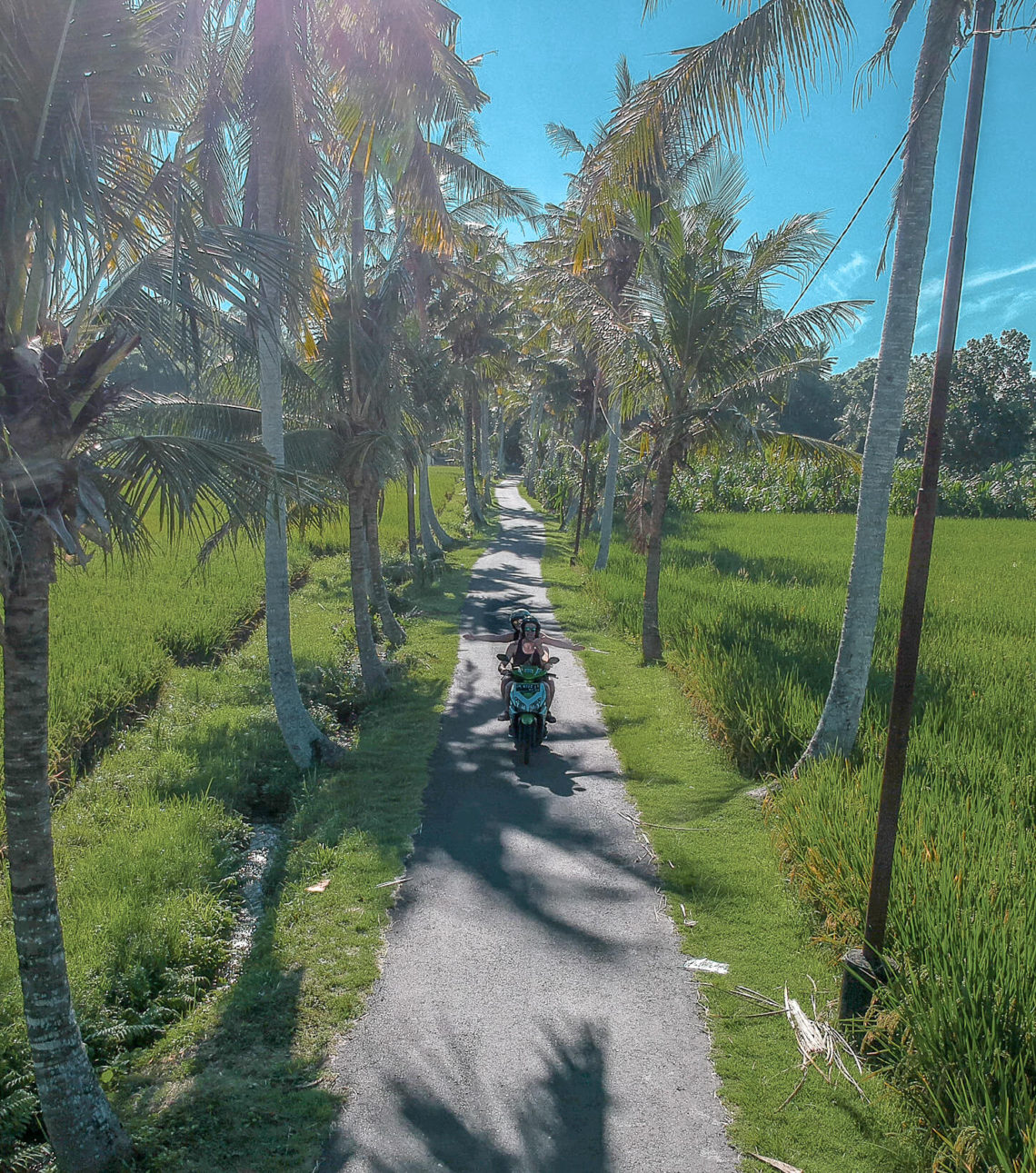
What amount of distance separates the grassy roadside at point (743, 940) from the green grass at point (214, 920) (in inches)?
77.7

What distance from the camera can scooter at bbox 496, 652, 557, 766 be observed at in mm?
8227

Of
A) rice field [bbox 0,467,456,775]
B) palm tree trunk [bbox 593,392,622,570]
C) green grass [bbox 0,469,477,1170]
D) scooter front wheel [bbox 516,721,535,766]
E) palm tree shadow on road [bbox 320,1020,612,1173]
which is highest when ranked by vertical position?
palm tree trunk [bbox 593,392,622,570]

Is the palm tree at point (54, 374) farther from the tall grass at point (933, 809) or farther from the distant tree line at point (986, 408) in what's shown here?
the distant tree line at point (986, 408)

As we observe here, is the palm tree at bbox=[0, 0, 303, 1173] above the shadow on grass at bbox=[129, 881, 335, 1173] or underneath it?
above

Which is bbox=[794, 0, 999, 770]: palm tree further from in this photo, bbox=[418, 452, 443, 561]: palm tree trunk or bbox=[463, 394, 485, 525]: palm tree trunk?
bbox=[463, 394, 485, 525]: palm tree trunk

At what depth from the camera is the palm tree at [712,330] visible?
35.1 feet

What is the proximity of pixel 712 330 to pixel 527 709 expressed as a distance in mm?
5912

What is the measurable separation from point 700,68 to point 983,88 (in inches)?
116

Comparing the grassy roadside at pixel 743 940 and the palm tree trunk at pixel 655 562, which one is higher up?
the palm tree trunk at pixel 655 562

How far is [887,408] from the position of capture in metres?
6.08

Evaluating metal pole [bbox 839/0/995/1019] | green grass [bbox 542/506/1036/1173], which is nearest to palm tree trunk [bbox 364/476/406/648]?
green grass [bbox 542/506/1036/1173]

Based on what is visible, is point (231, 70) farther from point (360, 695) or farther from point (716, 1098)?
point (716, 1098)

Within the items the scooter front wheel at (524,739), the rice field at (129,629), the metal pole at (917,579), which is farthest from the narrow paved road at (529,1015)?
the rice field at (129,629)

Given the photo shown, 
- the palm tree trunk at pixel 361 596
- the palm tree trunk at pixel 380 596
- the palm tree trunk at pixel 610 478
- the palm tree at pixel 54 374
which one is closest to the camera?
the palm tree at pixel 54 374
